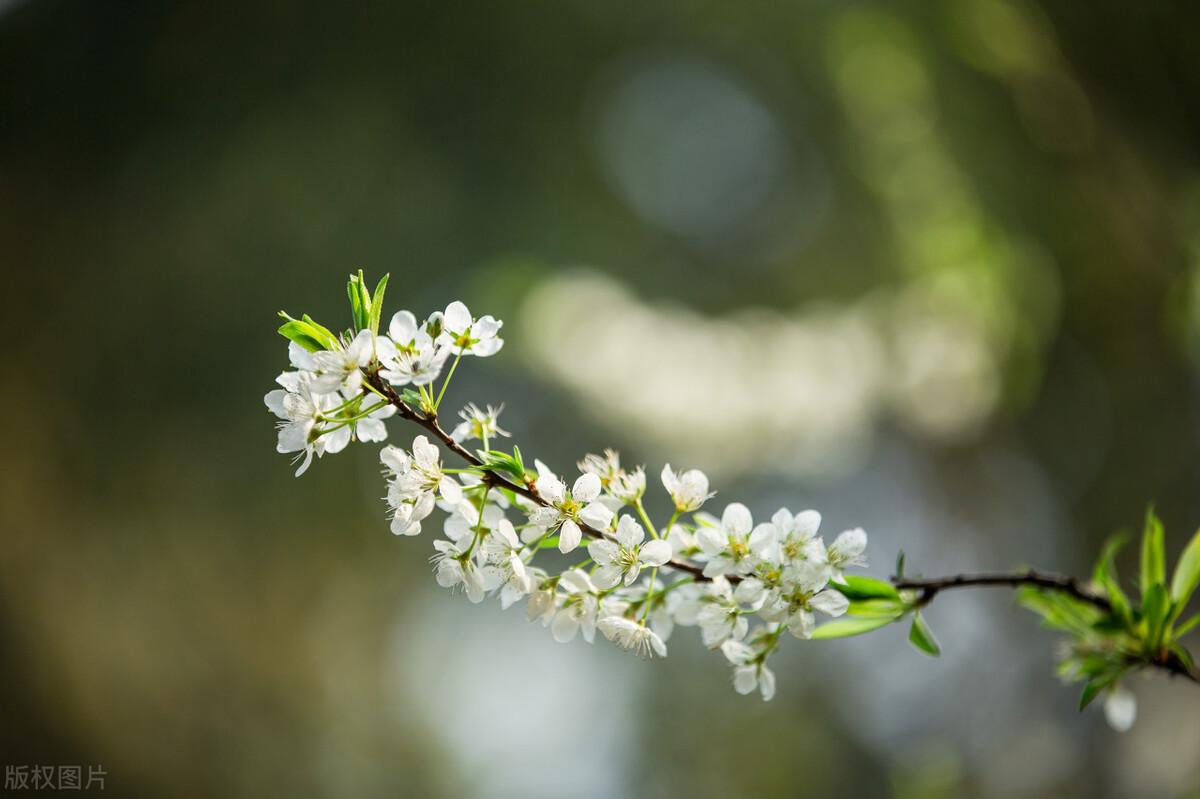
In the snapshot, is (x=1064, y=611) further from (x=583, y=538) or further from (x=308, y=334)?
(x=308, y=334)

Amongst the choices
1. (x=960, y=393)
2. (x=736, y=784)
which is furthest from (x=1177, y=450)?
(x=736, y=784)

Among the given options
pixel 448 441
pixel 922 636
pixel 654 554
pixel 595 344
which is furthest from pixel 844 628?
pixel 595 344

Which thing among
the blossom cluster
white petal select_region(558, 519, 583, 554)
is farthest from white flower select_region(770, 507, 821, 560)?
white petal select_region(558, 519, 583, 554)

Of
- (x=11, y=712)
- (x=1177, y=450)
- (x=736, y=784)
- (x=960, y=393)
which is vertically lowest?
(x=736, y=784)

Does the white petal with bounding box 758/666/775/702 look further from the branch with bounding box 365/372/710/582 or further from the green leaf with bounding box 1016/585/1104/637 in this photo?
the green leaf with bounding box 1016/585/1104/637

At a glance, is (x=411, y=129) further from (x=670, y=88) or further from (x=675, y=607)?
(x=675, y=607)

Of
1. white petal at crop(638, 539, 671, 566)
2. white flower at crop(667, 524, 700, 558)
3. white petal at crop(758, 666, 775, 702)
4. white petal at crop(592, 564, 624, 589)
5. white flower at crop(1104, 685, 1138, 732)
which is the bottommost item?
white flower at crop(1104, 685, 1138, 732)
